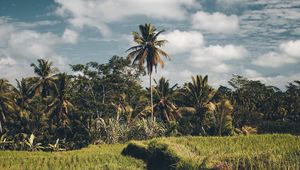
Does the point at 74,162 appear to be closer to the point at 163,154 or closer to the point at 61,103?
the point at 163,154

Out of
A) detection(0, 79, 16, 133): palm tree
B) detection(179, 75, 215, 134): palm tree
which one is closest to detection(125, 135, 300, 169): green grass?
detection(179, 75, 215, 134): palm tree

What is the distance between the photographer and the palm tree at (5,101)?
42.1 meters

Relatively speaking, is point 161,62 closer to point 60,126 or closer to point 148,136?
point 148,136

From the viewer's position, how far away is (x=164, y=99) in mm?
44969

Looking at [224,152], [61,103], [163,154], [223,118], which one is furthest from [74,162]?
[61,103]

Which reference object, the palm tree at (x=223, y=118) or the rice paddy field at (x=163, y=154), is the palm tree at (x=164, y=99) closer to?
the palm tree at (x=223, y=118)

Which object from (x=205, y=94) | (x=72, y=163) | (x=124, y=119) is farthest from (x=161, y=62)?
(x=72, y=163)

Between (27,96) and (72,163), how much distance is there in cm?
2284

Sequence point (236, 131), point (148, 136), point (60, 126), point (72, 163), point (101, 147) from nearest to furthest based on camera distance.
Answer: point (72, 163) → point (101, 147) → point (148, 136) → point (236, 131) → point (60, 126)

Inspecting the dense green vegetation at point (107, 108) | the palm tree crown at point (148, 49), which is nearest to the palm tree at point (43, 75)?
the dense green vegetation at point (107, 108)

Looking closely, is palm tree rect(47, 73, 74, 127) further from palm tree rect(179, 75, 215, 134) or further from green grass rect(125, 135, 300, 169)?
green grass rect(125, 135, 300, 169)

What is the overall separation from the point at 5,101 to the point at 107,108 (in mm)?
10997

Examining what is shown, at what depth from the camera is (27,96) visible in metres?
46.7

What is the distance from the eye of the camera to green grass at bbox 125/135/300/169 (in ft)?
61.2
